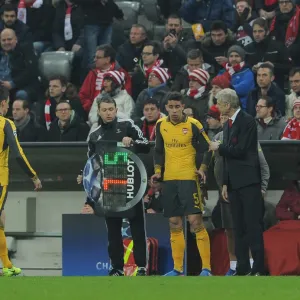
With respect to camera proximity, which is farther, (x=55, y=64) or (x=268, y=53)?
(x=55, y=64)

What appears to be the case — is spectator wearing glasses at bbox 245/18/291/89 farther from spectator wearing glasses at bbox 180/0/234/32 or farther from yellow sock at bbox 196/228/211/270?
yellow sock at bbox 196/228/211/270

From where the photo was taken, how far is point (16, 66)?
18297 millimetres

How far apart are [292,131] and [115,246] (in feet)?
10.1

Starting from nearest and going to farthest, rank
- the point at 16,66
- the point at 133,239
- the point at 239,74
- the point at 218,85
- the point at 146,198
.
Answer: the point at 133,239 → the point at 146,198 → the point at 218,85 → the point at 239,74 → the point at 16,66

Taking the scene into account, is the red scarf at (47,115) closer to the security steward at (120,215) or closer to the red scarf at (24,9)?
the red scarf at (24,9)

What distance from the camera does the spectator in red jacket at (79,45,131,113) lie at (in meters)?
17.2

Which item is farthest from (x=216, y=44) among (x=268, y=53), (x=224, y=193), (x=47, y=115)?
(x=224, y=193)

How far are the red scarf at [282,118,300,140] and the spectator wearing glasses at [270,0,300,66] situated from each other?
2560 mm

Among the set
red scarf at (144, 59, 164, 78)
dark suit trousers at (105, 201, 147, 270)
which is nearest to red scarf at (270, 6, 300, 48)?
red scarf at (144, 59, 164, 78)

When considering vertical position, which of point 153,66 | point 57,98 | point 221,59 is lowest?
point 57,98

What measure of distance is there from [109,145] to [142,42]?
4878 mm

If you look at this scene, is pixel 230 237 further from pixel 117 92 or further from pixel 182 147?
pixel 117 92

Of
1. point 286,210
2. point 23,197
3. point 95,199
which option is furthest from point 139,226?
point 23,197

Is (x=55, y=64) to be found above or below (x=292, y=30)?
below
